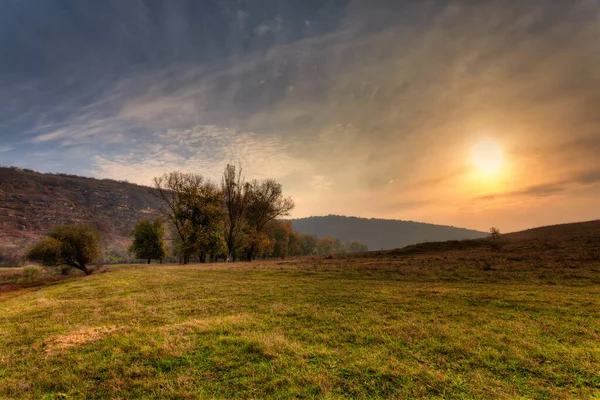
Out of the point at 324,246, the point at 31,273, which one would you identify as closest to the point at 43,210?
the point at 31,273

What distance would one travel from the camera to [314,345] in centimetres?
729

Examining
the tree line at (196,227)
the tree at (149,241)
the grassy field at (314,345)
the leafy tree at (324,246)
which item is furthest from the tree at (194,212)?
the leafy tree at (324,246)

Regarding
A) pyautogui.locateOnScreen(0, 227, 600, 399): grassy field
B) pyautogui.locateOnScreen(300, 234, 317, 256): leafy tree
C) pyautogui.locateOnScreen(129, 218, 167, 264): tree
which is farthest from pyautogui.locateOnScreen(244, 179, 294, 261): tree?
pyautogui.locateOnScreen(300, 234, 317, 256): leafy tree

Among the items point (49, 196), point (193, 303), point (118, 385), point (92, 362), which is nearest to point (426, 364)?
point (118, 385)

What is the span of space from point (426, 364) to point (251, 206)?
5557 cm

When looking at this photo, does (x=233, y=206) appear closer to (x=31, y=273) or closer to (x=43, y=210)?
(x=31, y=273)

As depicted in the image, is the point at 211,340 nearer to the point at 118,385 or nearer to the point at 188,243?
the point at 118,385

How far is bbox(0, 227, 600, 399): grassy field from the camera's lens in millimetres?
5359

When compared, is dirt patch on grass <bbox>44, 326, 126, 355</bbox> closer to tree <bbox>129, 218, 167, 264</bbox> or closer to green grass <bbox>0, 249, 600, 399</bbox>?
green grass <bbox>0, 249, 600, 399</bbox>

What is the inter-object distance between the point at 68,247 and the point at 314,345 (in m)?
43.8

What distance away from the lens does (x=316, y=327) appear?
8719mm

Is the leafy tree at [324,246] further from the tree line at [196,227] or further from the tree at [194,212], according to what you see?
the tree at [194,212]

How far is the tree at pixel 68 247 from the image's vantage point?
107 feet

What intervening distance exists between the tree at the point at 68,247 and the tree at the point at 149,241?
17.2 meters
